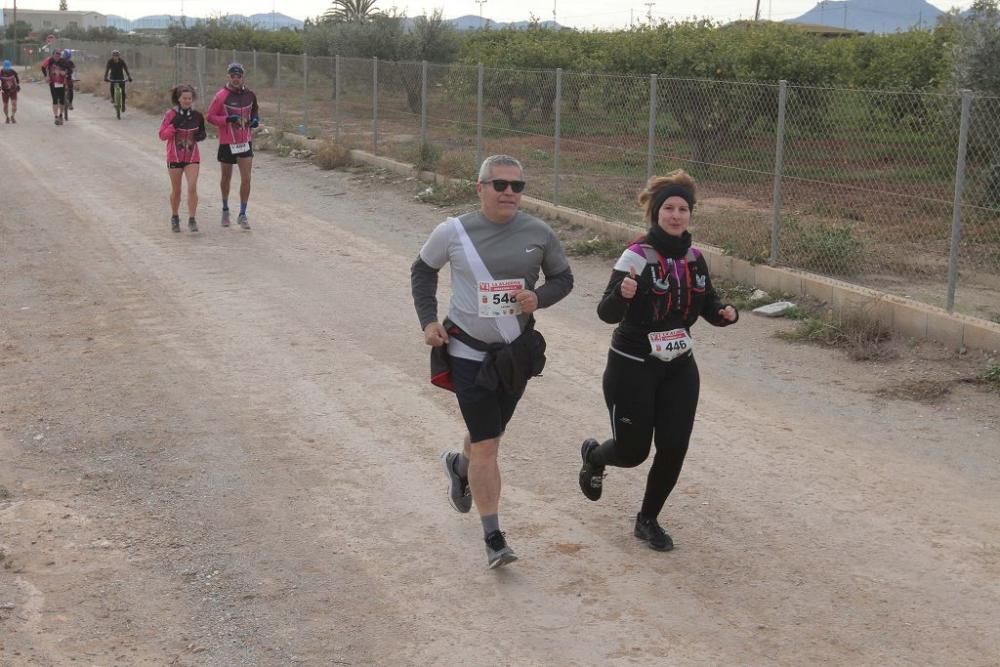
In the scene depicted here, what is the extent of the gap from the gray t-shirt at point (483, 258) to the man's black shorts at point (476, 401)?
54mm

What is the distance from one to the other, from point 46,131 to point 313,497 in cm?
2340

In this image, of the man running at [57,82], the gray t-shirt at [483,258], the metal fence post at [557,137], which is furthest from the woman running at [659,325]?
the man running at [57,82]

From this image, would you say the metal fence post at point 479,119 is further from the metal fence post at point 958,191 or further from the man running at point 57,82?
the man running at point 57,82

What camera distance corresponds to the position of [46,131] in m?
27.3

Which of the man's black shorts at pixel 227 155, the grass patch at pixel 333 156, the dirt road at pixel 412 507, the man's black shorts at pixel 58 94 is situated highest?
the man's black shorts at pixel 58 94

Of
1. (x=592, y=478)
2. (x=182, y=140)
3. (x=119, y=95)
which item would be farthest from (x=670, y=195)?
(x=119, y=95)

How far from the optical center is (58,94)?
94.5 ft

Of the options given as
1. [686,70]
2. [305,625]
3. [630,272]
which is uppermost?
[686,70]

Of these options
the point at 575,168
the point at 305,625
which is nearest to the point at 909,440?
the point at 305,625

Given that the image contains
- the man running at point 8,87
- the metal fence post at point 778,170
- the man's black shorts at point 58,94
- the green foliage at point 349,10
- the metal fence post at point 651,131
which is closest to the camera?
the metal fence post at point 778,170

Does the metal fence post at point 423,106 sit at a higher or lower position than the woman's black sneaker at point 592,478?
higher

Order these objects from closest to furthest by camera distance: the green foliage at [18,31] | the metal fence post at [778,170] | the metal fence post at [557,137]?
1. the metal fence post at [778,170]
2. the metal fence post at [557,137]
3. the green foliage at [18,31]

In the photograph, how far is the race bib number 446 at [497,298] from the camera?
535cm

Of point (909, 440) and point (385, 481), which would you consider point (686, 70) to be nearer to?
point (909, 440)
